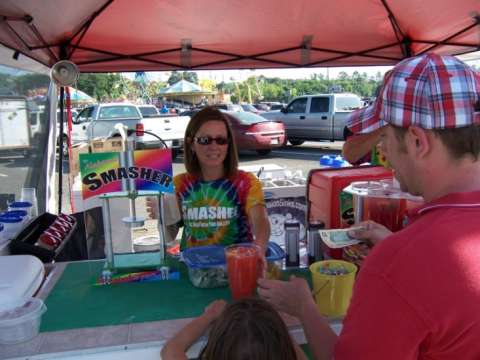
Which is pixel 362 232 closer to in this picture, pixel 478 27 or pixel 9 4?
pixel 9 4

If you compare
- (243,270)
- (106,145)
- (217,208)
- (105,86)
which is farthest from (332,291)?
(105,86)

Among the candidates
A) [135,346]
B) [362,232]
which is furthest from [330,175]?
[135,346]

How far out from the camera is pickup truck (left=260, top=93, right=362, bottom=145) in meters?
13.5

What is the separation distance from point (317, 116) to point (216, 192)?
39.3 feet

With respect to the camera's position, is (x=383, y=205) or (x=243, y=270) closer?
(x=243, y=270)

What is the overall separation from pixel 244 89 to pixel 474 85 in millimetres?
57230

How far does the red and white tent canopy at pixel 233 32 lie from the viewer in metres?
3.18

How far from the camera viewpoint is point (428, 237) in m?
0.81

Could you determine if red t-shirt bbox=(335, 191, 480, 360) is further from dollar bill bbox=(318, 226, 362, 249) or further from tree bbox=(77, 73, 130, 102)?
tree bbox=(77, 73, 130, 102)

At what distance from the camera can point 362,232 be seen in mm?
1695

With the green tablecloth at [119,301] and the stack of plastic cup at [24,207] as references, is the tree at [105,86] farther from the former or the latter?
the green tablecloth at [119,301]

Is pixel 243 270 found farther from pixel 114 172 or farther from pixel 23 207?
pixel 23 207

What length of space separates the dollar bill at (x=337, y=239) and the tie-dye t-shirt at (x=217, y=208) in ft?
1.79

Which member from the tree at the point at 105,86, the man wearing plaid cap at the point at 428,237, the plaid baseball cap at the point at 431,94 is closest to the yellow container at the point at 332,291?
the man wearing plaid cap at the point at 428,237
